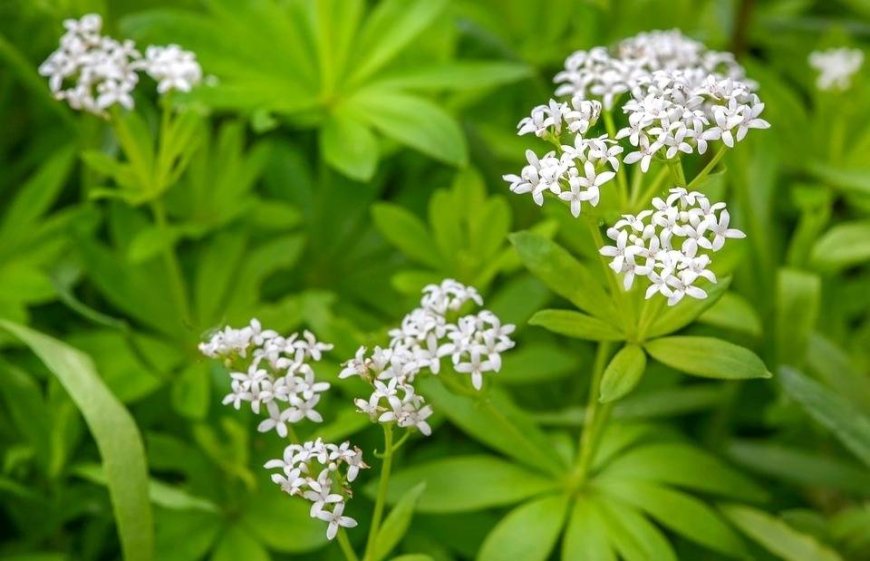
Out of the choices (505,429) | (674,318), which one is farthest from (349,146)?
(674,318)

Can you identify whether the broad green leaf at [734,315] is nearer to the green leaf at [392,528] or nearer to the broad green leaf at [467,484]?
the broad green leaf at [467,484]

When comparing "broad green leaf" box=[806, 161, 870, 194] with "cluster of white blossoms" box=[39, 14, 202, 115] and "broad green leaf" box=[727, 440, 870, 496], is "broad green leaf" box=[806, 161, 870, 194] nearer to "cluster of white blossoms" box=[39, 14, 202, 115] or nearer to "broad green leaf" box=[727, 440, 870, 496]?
"broad green leaf" box=[727, 440, 870, 496]

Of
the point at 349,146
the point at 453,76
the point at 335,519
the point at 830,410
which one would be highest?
the point at 453,76

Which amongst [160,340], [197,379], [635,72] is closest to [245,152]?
[160,340]

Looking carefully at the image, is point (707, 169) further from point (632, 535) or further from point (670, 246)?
point (632, 535)

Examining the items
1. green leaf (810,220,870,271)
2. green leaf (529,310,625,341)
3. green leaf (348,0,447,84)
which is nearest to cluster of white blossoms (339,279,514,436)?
green leaf (529,310,625,341)

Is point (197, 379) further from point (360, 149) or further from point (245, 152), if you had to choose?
point (245, 152)
